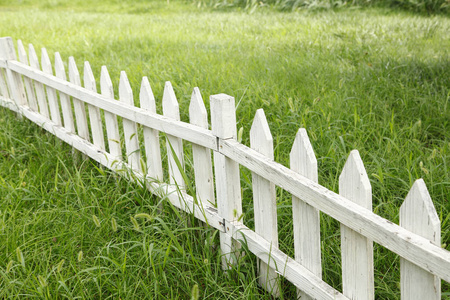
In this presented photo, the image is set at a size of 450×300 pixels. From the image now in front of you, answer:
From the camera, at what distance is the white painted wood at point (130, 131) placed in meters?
2.73

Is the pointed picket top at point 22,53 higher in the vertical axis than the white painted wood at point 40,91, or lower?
higher

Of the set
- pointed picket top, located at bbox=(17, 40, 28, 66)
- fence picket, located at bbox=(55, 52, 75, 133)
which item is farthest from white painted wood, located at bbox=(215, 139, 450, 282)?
pointed picket top, located at bbox=(17, 40, 28, 66)

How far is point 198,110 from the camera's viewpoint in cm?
219

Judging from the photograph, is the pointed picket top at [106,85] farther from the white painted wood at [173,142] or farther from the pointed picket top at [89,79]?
the white painted wood at [173,142]

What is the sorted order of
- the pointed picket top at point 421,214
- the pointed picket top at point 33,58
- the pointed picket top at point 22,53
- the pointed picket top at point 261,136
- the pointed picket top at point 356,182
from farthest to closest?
1. the pointed picket top at point 22,53
2. the pointed picket top at point 33,58
3. the pointed picket top at point 261,136
4. the pointed picket top at point 356,182
5. the pointed picket top at point 421,214

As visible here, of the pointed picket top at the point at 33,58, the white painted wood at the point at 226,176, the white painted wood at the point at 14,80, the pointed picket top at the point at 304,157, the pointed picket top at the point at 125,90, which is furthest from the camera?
the white painted wood at the point at 14,80

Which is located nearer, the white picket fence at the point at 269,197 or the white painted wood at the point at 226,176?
the white picket fence at the point at 269,197

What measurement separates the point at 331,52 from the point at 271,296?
3488 millimetres

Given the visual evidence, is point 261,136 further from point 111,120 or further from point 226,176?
point 111,120

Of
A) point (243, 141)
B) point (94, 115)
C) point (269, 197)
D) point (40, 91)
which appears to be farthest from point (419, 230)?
point (40, 91)

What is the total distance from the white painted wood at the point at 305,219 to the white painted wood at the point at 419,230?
39 centimetres

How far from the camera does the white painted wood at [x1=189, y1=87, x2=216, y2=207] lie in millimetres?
2184

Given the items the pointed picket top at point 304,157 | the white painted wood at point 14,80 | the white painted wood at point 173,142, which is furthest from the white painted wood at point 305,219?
the white painted wood at point 14,80

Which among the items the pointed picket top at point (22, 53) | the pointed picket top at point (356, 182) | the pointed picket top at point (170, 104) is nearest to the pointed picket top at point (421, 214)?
the pointed picket top at point (356, 182)
